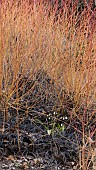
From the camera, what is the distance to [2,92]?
285 centimetres

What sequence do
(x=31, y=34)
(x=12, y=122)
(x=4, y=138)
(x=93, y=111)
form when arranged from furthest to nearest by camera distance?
(x=31, y=34), (x=93, y=111), (x=12, y=122), (x=4, y=138)

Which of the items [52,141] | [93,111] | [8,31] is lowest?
[52,141]

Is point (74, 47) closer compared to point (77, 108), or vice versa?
point (77, 108)

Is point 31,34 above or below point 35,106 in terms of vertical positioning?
above

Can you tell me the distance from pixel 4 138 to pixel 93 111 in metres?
0.86

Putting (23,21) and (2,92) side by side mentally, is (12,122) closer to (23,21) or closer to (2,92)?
(2,92)

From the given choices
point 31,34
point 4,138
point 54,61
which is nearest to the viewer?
point 4,138

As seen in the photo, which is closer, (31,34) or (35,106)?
(35,106)

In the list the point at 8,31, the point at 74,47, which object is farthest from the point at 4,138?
the point at 74,47

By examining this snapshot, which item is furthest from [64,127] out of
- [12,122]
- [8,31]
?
[8,31]

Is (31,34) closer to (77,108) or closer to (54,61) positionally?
(54,61)

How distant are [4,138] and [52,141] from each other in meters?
0.38

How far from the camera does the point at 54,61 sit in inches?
134

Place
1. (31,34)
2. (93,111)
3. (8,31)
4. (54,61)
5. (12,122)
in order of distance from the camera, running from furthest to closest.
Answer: (31,34) → (54,61) → (8,31) → (93,111) → (12,122)
